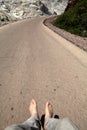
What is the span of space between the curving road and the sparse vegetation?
42.3ft

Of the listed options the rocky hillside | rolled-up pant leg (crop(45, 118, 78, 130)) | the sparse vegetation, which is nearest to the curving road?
Result: rolled-up pant leg (crop(45, 118, 78, 130))

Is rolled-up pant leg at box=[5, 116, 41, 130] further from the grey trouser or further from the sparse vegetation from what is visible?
the sparse vegetation

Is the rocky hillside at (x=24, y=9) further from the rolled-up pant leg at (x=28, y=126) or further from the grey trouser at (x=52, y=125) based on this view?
the grey trouser at (x=52, y=125)

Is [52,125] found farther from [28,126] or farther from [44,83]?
[44,83]

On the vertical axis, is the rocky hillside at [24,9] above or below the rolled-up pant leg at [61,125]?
below

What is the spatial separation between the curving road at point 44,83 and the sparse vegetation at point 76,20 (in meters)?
12.9

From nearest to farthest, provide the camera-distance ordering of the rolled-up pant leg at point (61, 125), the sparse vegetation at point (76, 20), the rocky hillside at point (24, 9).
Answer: the rolled-up pant leg at point (61, 125) < the sparse vegetation at point (76, 20) < the rocky hillside at point (24, 9)

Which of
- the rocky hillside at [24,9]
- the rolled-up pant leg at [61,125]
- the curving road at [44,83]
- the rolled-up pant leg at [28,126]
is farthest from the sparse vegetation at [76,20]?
the rocky hillside at [24,9]

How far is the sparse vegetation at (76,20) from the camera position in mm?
24403

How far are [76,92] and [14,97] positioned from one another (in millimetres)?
1362

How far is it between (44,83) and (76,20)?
19388 mm

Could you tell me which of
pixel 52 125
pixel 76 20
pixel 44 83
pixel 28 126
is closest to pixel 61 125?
pixel 52 125

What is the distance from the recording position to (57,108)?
18.8 ft

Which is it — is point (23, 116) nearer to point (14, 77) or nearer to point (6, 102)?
point (6, 102)
